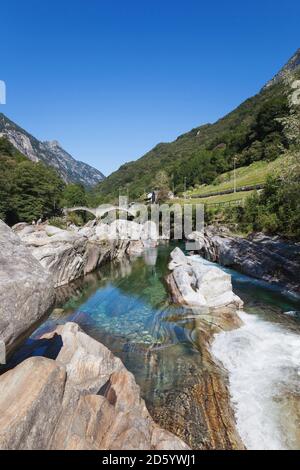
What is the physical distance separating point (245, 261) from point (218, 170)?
7368 centimetres

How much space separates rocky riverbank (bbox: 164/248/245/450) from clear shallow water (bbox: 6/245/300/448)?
0.68 feet

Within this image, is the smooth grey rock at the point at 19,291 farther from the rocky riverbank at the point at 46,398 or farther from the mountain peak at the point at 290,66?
the mountain peak at the point at 290,66

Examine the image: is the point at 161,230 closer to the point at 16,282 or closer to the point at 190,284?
the point at 190,284

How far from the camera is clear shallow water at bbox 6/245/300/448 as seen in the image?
7562 millimetres

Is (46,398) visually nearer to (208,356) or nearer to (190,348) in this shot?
(208,356)

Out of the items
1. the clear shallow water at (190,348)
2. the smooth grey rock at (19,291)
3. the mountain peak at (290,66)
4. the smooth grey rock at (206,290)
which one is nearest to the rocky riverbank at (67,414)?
the smooth grey rock at (19,291)

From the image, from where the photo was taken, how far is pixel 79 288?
2291cm

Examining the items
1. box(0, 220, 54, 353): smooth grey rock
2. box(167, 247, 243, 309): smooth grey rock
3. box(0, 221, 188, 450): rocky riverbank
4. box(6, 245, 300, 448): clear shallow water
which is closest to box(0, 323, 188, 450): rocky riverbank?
box(0, 221, 188, 450): rocky riverbank

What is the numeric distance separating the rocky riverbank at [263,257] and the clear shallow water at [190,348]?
1.40 meters

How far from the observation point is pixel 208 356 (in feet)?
35.1

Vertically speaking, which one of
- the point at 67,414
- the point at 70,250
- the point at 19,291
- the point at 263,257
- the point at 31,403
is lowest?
the point at 263,257

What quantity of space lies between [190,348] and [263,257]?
1397 cm

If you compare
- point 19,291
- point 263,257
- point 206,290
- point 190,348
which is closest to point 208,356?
point 190,348

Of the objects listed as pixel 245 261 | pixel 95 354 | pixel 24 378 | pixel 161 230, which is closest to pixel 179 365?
pixel 95 354
